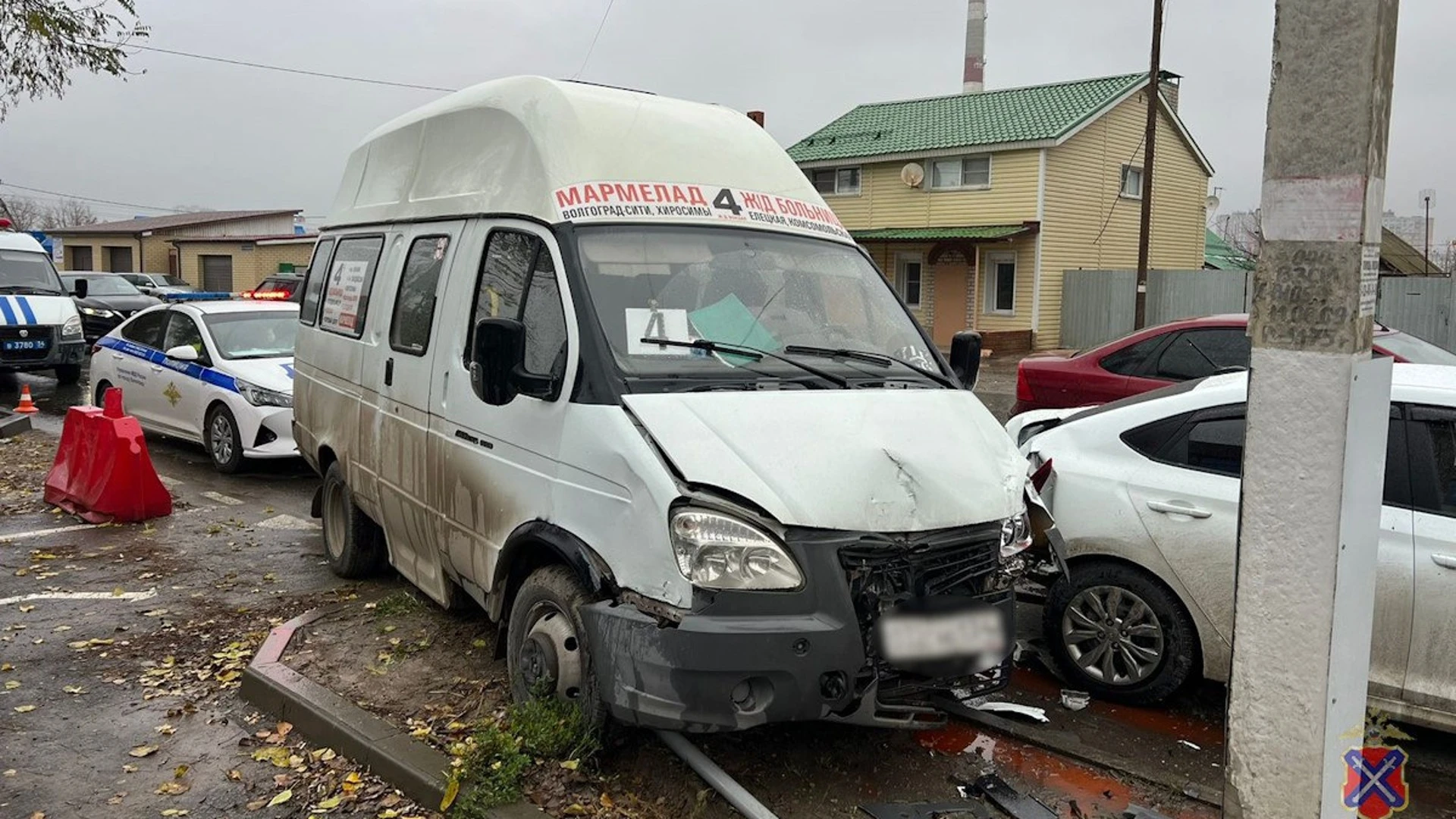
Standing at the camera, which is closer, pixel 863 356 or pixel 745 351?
pixel 745 351

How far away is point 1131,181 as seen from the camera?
1186 inches

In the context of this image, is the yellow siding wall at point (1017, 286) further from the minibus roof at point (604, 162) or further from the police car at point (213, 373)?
the minibus roof at point (604, 162)

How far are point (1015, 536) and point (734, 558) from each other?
47.5 inches

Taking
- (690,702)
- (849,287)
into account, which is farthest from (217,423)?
(690,702)

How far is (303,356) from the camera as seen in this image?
23.9 ft

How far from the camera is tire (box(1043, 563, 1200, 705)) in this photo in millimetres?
4988

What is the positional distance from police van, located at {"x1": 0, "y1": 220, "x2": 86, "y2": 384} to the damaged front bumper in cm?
1554

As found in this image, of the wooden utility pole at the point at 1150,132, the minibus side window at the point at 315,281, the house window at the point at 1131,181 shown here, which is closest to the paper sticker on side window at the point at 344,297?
the minibus side window at the point at 315,281

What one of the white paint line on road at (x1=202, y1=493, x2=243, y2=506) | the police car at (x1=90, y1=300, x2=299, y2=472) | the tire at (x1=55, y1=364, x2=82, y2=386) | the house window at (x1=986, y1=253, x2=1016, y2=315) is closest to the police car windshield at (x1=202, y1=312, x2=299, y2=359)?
the police car at (x1=90, y1=300, x2=299, y2=472)

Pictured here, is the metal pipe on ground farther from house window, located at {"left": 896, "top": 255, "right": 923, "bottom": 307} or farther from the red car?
house window, located at {"left": 896, "top": 255, "right": 923, "bottom": 307}

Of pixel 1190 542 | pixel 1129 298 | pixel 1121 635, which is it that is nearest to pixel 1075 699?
→ pixel 1121 635

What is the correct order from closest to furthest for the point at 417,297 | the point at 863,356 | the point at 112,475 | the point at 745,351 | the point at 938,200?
the point at 745,351 → the point at 863,356 → the point at 417,297 → the point at 112,475 → the point at 938,200

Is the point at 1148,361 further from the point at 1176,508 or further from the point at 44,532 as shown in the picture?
the point at 44,532

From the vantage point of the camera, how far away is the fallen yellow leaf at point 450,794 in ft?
12.9
